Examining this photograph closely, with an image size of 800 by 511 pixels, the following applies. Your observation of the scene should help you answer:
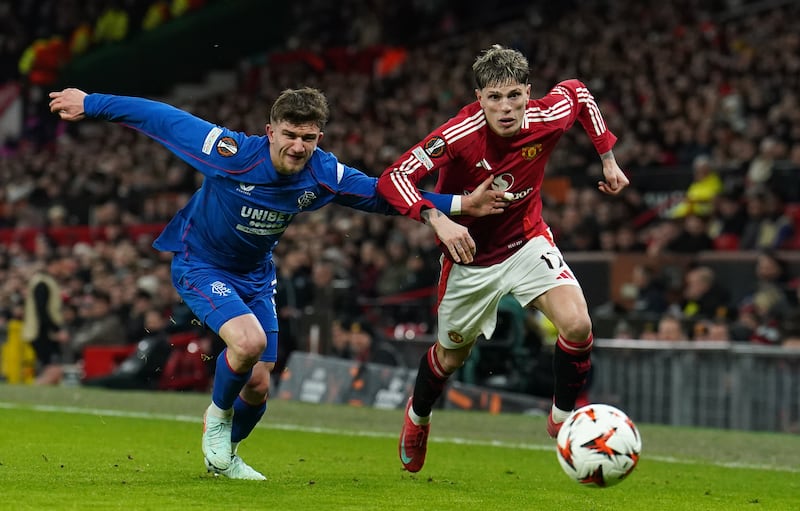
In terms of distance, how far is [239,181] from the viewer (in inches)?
306

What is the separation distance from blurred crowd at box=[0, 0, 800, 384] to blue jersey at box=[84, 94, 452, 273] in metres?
6.65

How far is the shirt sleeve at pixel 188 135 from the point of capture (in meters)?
7.76

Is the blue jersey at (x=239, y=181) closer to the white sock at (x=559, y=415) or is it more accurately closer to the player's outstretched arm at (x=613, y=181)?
the player's outstretched arm at (x=613, y=181)

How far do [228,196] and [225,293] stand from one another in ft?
1.81

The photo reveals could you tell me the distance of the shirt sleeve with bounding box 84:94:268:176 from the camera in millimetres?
7762

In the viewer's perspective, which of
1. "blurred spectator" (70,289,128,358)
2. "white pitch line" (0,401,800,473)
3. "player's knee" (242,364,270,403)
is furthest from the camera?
"blurred spectator" (70,289,128,358)

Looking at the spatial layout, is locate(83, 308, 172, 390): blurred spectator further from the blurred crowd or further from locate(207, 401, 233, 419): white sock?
locate(207, 401, 233, 419): white sock

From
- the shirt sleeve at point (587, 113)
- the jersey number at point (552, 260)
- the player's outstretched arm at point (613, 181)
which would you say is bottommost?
the jersey number at point (552, 260)

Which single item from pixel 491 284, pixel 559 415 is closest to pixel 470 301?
pixel 491 284

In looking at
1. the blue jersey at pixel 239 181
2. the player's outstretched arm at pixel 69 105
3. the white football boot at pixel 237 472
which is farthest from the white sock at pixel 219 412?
the player's outstretched arm at pixel 69 105

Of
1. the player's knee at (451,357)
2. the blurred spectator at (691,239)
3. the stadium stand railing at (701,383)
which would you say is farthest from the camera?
the blurred spectator at (691,239)

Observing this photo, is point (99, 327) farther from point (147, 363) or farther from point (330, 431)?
point (330, 431)

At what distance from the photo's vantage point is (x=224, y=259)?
26.5ft

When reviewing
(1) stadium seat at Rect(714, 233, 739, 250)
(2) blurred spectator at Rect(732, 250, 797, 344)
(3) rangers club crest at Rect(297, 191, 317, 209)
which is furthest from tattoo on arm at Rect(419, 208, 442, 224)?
(1) stadium seat at Rect(714, 233, 739, 250)
